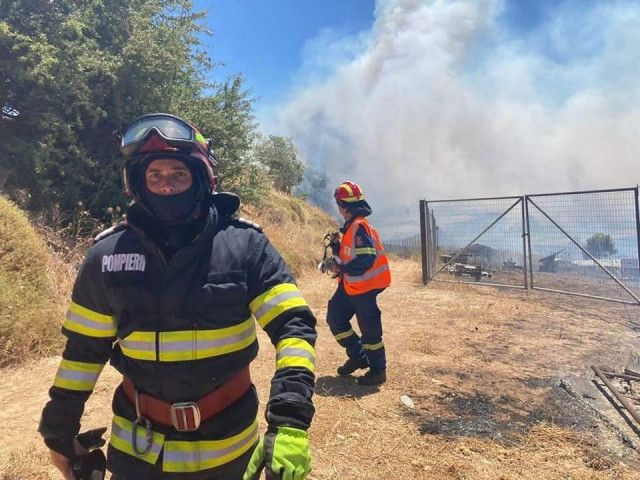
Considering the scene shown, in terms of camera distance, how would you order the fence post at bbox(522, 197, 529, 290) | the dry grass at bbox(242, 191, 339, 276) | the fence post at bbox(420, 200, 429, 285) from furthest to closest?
the dry grass at bbox(242, 191, 339, 276), the fence post at bbox(420, 200, 429, 285), the fence post at bbox(522, 197, 529, 290)

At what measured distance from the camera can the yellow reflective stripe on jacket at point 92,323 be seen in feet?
4.93

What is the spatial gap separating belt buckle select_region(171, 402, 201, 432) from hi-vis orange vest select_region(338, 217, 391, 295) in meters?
2.80

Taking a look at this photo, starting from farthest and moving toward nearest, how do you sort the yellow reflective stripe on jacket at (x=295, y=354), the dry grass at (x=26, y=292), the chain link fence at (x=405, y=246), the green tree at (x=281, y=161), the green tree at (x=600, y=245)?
the green tree at (x=281, y=161), the chain link fence at (x=405, y=246), the green tree at (x=600, y=245), the dry grass at (x=26, y=292), the yellow reflective stripe on jacket at (x=295, y=354)

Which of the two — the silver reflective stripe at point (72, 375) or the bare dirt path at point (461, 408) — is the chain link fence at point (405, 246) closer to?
the bare dirt path at point (461, 408)

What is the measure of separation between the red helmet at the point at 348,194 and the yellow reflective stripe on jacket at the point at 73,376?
10.1 feet

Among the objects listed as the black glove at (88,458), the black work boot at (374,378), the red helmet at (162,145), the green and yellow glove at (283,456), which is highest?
the red helmet at (162,145)

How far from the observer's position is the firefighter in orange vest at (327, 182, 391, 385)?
409cm

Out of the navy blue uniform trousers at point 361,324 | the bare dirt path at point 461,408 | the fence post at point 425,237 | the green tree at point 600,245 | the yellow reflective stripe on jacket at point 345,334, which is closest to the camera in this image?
the bare dirt path at point 461,408

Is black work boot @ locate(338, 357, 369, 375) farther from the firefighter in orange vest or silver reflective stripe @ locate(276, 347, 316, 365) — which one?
silver reflective stripe @ locate(276, 347, 316, 365)

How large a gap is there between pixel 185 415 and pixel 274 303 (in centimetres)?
47

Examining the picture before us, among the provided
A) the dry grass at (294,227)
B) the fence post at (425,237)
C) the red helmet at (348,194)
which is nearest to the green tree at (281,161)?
the dry grass at (294,227)

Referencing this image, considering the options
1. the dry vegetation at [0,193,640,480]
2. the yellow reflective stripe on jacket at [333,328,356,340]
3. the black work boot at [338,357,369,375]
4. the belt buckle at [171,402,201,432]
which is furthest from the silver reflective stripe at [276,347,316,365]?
the black work boot at [338,357,369,375]

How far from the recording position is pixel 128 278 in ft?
4.70

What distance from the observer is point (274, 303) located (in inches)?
56.5
